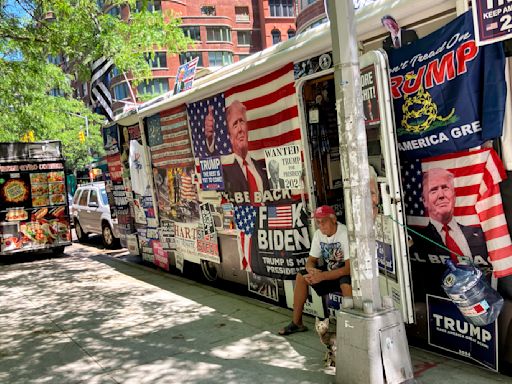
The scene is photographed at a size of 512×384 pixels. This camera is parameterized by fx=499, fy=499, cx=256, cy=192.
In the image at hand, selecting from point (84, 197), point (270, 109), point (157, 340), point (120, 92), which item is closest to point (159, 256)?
point (157, 340)

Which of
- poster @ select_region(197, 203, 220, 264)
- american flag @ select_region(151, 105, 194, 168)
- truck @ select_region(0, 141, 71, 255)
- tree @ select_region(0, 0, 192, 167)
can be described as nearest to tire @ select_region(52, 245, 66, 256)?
truck @ select_region(0, 141, 71, 255)

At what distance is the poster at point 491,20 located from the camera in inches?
135

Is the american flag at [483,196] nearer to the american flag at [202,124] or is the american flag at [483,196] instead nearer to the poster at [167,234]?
the american flag at [202,124]

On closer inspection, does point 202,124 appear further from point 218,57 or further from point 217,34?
point 217,34

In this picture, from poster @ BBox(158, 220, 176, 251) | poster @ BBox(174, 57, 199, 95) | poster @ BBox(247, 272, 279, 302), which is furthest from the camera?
poster @ BBox(158, 220, 176, 251)

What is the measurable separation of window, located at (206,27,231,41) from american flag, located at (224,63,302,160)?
50041mm

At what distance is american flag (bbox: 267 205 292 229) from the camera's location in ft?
18.6

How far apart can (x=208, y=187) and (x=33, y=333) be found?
2.96 meters

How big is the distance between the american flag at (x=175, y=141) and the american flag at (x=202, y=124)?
227mm

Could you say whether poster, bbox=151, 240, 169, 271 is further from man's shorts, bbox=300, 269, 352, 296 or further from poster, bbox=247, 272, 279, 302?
man's shorts, bbox=300, 269, 352, 296

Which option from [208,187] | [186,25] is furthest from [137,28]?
[186,25]

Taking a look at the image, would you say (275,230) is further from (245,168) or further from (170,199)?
(170,199)

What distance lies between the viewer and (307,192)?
540cm

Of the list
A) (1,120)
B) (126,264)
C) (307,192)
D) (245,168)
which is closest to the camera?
(307,192)
